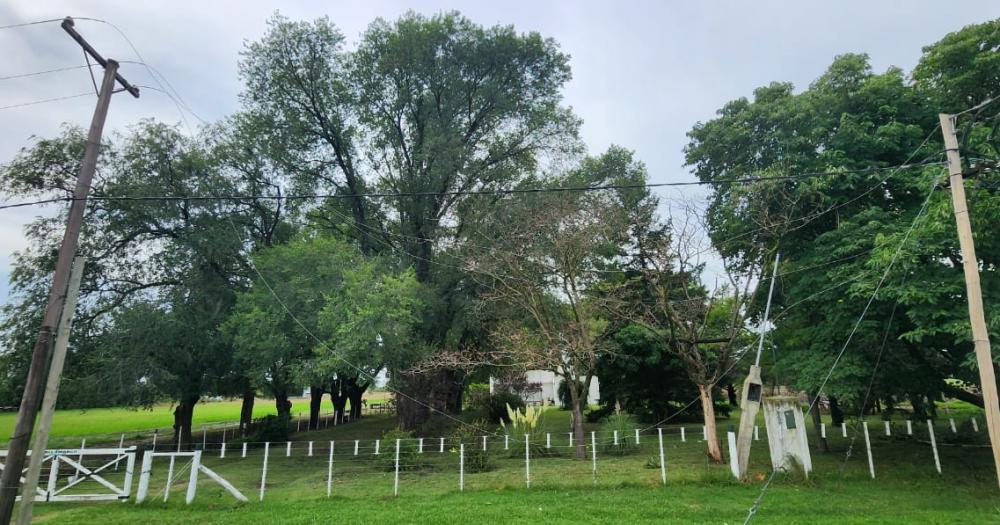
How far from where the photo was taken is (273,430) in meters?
24.4

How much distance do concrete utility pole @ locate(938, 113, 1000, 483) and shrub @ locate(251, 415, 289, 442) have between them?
2564 cm

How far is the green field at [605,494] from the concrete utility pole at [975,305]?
2741 mm

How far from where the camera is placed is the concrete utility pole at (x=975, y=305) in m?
6.20

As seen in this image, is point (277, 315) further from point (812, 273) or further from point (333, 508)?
point (812, 273)

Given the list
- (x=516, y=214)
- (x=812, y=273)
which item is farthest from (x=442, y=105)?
(x=812, y=273)

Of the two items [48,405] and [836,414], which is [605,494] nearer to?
[48,405]

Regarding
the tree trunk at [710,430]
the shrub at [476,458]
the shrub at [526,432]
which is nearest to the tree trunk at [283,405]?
the shrub at [476,458]

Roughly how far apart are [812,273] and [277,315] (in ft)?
54.7

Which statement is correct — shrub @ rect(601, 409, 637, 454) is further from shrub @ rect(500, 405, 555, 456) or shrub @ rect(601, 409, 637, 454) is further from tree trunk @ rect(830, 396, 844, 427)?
tree trunk @ rect(830, 396, 844, 427)

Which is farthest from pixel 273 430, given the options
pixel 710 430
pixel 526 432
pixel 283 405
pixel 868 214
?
pixel 868 214

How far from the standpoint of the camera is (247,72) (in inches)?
857

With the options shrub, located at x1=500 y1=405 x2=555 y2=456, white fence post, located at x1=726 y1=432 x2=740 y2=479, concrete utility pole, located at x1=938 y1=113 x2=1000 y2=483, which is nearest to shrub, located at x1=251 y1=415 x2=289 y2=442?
shrub, located at x1=500 y1=405 x2=555 y2=456

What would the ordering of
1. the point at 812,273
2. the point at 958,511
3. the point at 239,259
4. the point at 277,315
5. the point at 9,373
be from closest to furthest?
the point at 958,511
the point at 812,273
the point at 277,315
the point at 9,373
the point at 239,259

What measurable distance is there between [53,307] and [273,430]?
63.2 feet
